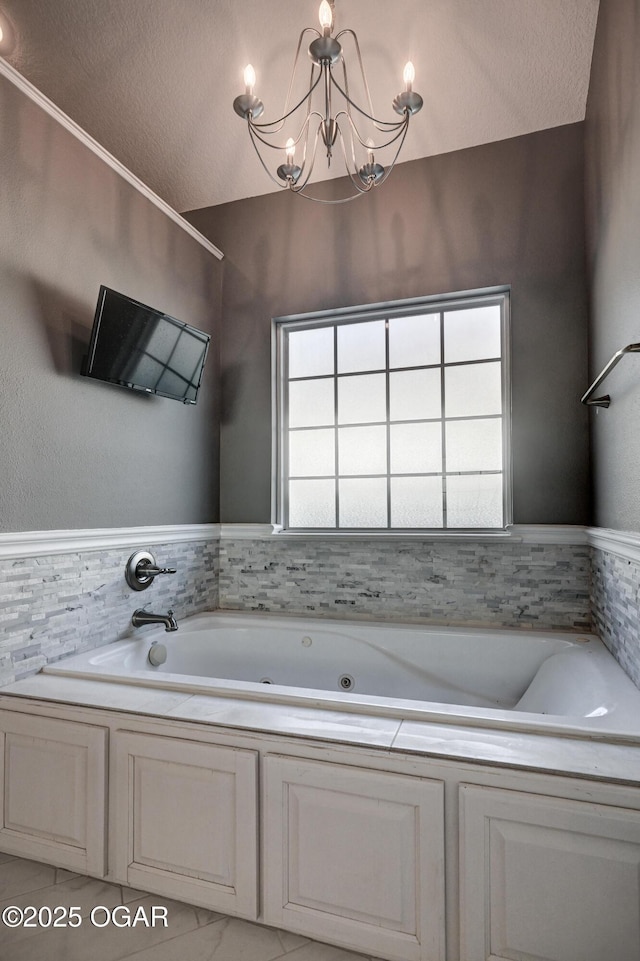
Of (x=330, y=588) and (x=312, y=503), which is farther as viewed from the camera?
(x=312, y=503)

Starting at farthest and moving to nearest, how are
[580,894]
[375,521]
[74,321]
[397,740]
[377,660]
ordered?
[375,521] → [377,660] → [74,321] → [397,740] → [580,894]

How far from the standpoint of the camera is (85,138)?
204 centimetres

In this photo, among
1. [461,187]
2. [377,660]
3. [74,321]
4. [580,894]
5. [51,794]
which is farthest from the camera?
[461,187]

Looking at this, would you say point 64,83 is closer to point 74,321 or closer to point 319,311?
point 74,321

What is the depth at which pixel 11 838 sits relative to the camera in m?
1.57

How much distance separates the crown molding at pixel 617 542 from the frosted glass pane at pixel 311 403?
140 centimetres

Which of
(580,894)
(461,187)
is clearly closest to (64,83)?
(461,187)

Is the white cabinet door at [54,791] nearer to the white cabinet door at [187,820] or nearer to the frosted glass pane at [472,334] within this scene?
the white cabinet door at [187,820]

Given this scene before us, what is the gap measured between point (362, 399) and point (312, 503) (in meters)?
0.63

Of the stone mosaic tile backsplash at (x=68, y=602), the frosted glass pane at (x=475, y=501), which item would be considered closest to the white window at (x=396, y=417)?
the frosted glass pane at (x=475, y=501)

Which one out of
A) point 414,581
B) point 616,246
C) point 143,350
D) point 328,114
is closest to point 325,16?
point 328,114

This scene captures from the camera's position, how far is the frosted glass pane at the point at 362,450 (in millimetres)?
2721

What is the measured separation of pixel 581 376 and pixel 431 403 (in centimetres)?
69

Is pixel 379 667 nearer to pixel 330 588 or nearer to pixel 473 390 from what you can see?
pixel 330 588
